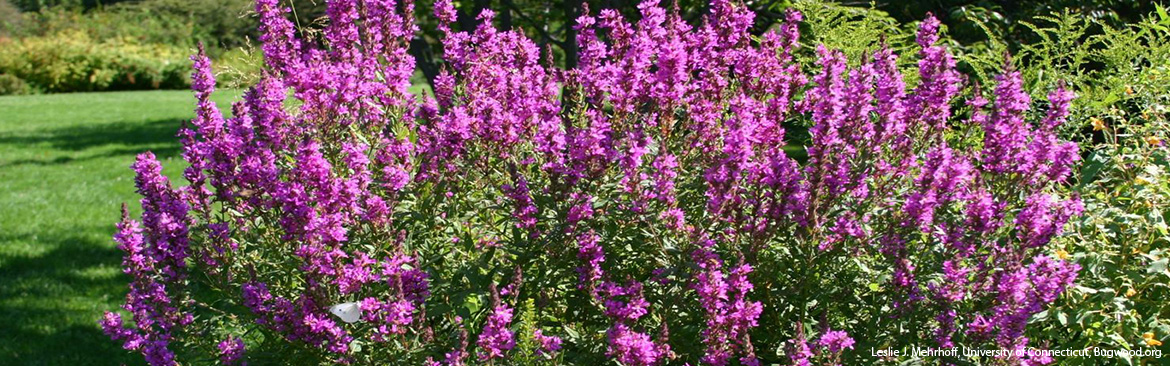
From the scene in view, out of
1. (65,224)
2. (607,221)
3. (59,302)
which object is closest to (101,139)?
(65,224)

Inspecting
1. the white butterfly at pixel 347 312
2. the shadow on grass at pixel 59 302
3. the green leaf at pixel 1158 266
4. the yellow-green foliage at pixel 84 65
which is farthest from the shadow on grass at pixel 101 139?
the green leaf at pixel 1158 266

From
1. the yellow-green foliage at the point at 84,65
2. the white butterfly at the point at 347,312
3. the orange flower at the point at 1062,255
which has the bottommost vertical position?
the white butterfly at the point at 347,312

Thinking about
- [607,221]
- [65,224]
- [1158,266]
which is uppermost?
[65,224]

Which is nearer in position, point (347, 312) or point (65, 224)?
point (347, 312)

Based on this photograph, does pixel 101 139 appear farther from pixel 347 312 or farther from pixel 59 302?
pixel 347 312

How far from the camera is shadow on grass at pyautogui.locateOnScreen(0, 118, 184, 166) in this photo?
507 inches

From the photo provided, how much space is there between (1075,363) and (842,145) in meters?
1.17

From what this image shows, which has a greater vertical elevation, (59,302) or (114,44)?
(114,44)

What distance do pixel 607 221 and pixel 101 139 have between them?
13679 mm

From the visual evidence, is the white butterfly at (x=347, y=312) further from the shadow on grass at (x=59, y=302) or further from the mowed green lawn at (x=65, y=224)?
the shadow on grass at (x=59, y=302)

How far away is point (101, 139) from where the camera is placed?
1466 centimetres

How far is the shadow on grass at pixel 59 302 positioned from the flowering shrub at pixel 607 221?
9.02ft

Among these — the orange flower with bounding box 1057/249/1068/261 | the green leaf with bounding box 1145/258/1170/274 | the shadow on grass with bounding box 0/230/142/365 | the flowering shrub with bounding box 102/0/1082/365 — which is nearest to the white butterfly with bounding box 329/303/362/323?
the flowering shrub with bounding box 102/0/1082/365

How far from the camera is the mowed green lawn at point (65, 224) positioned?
19.8ft
